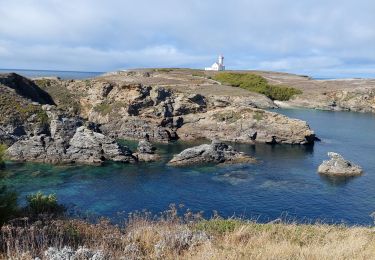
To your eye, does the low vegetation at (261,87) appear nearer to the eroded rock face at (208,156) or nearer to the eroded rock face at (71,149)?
the eroded rock face at (208,156)

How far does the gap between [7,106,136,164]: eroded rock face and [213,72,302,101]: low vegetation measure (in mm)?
106665

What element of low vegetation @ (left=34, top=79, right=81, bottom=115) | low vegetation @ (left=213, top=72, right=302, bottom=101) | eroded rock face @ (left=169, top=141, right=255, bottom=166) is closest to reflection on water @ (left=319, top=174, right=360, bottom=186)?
eroded rock face @ (left=169, top=141, right=255, bottom=166)

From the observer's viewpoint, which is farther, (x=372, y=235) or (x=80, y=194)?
(x=80, y=194)

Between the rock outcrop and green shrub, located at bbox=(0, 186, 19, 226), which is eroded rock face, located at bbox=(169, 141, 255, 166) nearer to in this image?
the rock outcrop

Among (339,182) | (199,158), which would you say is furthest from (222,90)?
(339,182)

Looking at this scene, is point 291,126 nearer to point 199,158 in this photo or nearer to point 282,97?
point 199,158

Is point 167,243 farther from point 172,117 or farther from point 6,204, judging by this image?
point 172,117

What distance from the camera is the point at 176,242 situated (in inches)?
452

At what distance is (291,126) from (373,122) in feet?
159

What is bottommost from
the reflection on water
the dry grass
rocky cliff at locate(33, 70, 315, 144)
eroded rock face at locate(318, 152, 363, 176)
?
the reflection on water

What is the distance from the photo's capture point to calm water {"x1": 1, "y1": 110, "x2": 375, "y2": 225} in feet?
138

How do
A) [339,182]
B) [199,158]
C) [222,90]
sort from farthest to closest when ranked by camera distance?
[222,90] < [199,158] < [339,182]

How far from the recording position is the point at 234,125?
284 feet

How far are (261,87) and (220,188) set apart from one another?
120200 mm
